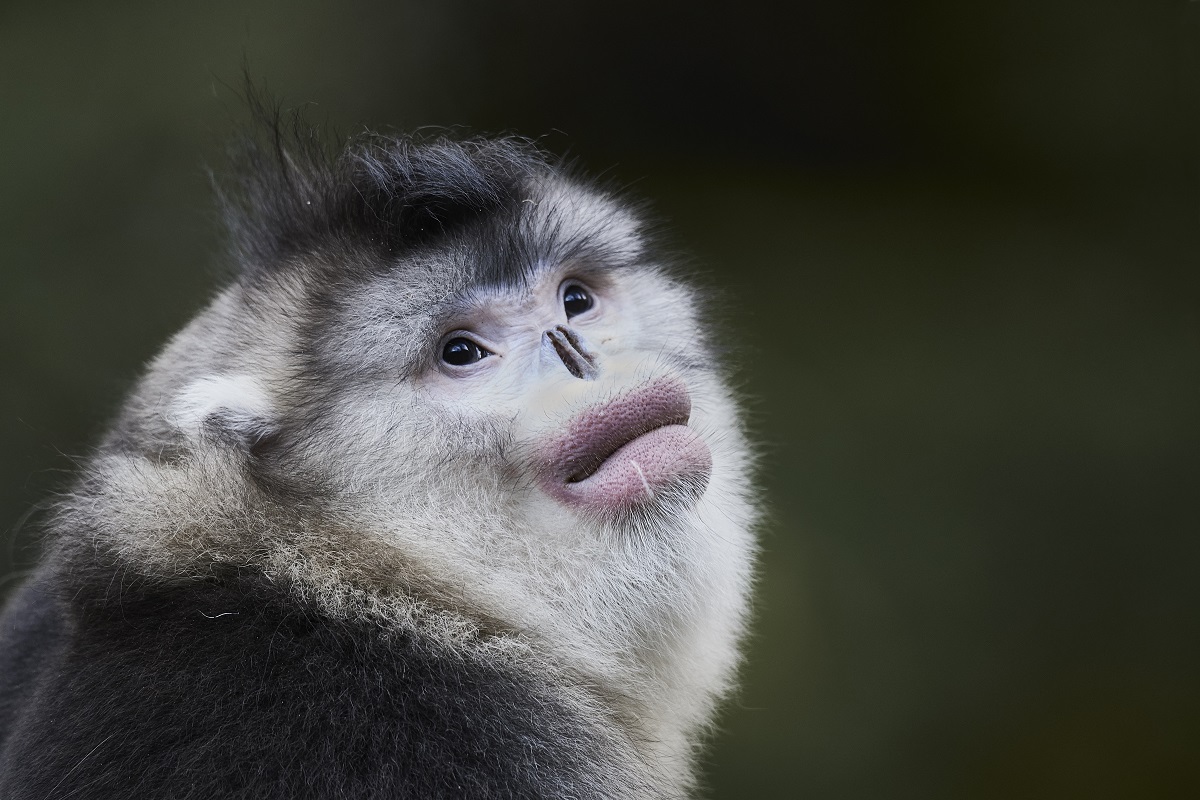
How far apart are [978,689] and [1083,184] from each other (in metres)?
3.33

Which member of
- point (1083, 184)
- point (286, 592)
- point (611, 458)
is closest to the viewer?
point (286, 592)

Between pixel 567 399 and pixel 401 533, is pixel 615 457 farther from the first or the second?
pixel 401 533

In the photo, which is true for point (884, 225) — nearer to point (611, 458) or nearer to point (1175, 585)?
point (1175, 585)

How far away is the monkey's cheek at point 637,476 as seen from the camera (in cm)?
263

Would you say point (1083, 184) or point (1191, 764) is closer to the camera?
point (1191, 764)

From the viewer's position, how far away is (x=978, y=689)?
21.5ft

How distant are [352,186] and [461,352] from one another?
25.7 inches

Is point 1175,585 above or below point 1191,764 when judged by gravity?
above

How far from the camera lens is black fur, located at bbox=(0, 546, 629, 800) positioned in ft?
7.10

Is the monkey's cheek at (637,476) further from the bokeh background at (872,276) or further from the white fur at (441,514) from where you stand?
the bokeh background at (872,276)

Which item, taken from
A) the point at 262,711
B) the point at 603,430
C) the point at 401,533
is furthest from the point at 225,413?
the point at 603,430

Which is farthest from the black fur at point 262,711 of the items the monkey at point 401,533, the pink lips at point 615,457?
the pink lips at point 615,457

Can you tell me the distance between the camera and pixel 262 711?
7.33ft

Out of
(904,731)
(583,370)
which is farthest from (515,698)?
(904,731)
